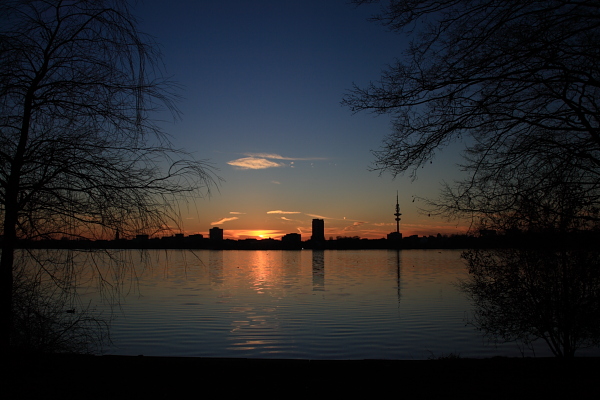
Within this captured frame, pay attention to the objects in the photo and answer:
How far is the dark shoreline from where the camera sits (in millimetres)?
4516

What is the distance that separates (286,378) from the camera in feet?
16.0

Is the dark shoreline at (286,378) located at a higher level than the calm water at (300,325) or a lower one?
higher

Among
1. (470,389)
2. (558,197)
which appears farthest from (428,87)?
(470,389)

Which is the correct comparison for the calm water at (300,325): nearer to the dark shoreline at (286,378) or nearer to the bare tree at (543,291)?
the bare tree at (543,291)

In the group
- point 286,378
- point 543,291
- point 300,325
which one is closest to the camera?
point 286,378

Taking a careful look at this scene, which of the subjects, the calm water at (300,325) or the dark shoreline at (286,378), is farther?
the calm water at (300,325)

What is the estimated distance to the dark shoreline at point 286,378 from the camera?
452cm

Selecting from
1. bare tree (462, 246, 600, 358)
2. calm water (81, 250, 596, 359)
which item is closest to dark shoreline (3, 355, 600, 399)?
bare tree (462, 246, 600, 358)

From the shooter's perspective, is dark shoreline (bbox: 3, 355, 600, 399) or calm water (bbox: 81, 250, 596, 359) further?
calm water (bbox: 81, 250, 596, 359)

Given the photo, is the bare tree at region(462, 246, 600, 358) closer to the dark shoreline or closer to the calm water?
the dark shoreline

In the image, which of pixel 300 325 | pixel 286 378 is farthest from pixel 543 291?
pixel 300 325

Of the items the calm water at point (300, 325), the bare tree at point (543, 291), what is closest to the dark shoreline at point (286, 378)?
the bare tree at point (543, 291)

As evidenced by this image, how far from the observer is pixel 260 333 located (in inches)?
853

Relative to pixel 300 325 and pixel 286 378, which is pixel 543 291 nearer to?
pixel 286 378
